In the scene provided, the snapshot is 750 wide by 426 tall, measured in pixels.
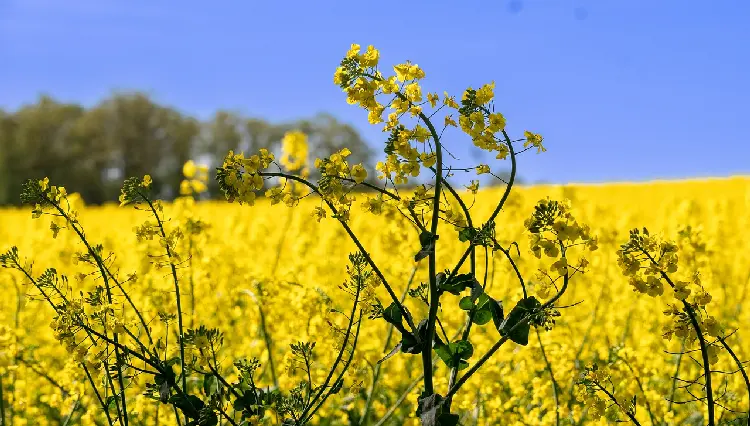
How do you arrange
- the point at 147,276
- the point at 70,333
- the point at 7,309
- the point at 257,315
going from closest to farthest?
1. the point at 70,333
2. the point at 257,315
3. the point at 147,276
4. the point at 7,309

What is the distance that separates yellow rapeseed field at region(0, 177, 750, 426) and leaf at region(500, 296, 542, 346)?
3.1 inches

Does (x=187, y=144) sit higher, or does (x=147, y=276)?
(x=187, y=144)

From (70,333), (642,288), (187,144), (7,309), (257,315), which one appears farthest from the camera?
(187,144)

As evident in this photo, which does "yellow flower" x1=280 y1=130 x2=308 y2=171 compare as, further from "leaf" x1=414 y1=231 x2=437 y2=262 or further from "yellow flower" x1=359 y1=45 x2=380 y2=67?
"leaf" x1=414 y1=231 x2=437 y2=262

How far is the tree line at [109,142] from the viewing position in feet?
158

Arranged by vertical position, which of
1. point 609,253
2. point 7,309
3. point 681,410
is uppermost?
point 609,253

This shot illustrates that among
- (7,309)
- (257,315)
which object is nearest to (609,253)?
(257,315)

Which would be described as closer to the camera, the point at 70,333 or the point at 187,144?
the point at 70,333

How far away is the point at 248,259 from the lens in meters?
8.98

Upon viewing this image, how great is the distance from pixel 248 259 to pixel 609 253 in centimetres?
404

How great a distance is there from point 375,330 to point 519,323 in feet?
11.8

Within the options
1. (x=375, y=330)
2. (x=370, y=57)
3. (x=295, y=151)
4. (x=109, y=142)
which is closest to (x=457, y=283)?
(x=370, y=57)

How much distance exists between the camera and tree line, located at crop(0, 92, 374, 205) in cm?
4803

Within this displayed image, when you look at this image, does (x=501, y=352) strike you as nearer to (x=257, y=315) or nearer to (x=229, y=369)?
(x=257, y=315)
